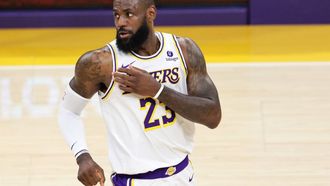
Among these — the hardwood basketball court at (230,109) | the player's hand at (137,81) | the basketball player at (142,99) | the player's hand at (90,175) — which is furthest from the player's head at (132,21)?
the hardwood basketball court at (230,109)

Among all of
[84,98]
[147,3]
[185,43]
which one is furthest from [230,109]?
[147,3]

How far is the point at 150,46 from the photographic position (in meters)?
3.52

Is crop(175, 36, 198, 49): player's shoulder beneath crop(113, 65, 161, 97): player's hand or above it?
beneath

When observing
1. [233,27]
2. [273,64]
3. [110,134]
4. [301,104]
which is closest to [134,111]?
[110,134]

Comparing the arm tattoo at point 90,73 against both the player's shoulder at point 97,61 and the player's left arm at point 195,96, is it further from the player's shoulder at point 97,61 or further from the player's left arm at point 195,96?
the player's left arm at point 195,96

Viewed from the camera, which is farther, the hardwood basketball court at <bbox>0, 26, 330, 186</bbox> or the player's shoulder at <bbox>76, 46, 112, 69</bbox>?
the hardwood basketball court at <bbox>0, 26, 330, 186</bbox>

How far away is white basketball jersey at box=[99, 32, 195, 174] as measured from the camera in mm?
3484

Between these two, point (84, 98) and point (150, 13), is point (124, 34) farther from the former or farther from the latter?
point (84, 98)

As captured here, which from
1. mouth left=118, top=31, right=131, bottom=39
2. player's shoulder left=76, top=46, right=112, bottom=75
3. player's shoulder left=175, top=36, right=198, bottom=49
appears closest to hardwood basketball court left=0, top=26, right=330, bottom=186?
player's shoulder left=175, top=36, right=198, bottom=49

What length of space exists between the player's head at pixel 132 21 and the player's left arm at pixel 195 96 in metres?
0.23

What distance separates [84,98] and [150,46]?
0.36 meters

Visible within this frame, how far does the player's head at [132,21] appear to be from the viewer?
133 inches

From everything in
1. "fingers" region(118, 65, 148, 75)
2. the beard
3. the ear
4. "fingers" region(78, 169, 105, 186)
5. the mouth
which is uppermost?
the ear

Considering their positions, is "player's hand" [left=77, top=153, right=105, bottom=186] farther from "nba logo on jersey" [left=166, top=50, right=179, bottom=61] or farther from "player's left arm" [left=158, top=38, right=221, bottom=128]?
"nba logo on jersey" [left=166, top=50, right=179, bottom=61]
